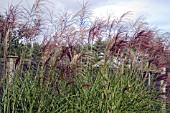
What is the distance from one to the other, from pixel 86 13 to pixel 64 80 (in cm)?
101

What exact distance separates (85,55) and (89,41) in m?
0.21

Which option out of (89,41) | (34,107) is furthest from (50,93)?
(89,41)

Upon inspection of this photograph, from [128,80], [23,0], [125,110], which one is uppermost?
[23,0]

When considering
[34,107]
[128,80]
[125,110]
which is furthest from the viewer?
[128,80]

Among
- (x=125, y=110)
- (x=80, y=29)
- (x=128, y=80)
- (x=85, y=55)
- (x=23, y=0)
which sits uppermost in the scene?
(x=23, y=0)

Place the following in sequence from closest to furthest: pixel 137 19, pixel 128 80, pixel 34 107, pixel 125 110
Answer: pixel 34 107 → pixel 125 110 → pixel 128 80 → pixel 137 19

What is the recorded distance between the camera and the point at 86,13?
197 inches

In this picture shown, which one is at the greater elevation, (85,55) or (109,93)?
(85,55)

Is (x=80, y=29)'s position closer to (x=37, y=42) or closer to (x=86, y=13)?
(x=86, y=13)

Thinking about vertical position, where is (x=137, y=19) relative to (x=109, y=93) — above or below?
above

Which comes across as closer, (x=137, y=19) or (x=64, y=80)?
(x=64, y=80)

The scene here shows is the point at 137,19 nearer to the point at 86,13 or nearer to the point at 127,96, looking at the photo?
the point at 86,13

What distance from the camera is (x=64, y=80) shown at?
14.7ft

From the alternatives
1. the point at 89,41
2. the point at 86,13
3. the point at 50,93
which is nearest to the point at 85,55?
the point at 89,41
